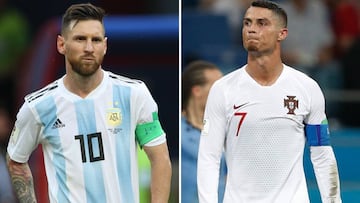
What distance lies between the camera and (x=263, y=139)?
28.6 feet

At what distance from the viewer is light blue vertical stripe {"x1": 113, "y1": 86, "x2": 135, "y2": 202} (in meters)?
8.41

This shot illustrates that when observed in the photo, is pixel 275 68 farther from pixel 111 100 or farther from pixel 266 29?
pixel 111 100

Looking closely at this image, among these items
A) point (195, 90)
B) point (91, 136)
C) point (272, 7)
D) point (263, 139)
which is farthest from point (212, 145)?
point (195, 90)

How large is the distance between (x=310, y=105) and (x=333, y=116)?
6669 mm

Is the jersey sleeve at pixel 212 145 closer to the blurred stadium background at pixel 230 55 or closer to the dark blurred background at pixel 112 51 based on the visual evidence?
the dark blurred background at pixel 112 51

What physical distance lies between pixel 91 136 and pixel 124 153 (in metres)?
0.21

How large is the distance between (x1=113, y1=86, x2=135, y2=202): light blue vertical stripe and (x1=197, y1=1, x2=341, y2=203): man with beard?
0.52 meters

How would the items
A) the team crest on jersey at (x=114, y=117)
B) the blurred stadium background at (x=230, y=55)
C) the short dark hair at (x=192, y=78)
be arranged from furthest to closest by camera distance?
the blurred stadium background at (x=230, y=55)
the short dark hair at (x=192, y=78)
the team crest on jersey at (x=114, y=117)

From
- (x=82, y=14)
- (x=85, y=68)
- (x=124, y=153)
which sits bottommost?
(x=124, y=153)

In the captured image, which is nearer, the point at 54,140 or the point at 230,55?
the point at 54,140

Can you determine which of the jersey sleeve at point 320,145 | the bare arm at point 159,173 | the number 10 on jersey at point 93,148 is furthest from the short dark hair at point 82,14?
the jersey sleeve at point 320,145

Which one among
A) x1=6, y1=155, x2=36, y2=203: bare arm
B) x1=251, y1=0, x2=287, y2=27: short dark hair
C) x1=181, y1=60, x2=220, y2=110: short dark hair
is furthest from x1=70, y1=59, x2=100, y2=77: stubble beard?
x1=181, y1=60, x2=220, y2=110: short dark hair

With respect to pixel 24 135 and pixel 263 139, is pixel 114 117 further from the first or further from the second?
pixel 263 139

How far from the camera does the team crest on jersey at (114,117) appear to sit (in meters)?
8.43
